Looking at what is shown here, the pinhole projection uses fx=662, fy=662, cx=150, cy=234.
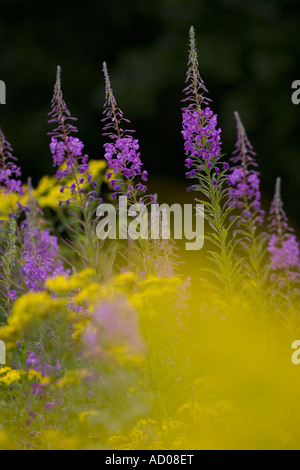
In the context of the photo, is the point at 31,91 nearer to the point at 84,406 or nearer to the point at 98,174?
the point at 98,174

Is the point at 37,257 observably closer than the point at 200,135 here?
No

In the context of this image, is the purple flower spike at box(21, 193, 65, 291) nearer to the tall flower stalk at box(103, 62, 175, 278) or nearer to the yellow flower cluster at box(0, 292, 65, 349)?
the yellow flower cluster at box(0, 292, 65, 349)

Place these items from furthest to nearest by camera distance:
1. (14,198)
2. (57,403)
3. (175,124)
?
(175,124) < (14,198) < (57,403)

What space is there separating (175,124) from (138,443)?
23.4 feet

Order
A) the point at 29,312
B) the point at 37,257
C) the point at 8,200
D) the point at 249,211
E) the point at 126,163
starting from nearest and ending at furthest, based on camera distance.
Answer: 1. the point at 29,312
2. the point at 126,163
3. the point at 37,257
4. the point at 249,211
5. the point at 8,200

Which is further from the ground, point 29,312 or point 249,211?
point 249,211

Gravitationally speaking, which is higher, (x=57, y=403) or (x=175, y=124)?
(x=175, y=124)

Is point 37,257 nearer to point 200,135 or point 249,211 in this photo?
point 200,135

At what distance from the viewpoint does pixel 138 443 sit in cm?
357

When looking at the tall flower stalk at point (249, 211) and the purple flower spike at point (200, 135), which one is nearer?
the purple flower spike at point (200, 135)

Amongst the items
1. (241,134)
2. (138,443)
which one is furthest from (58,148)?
(138,443)

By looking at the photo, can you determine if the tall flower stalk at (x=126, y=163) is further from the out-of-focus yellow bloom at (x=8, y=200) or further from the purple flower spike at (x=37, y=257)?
the out-of-focus yellow bloom at (x=8, y=200)

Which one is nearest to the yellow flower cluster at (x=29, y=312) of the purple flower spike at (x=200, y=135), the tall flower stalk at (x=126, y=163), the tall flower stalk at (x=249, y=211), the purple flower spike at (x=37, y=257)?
the purple flower spike at (x=37, y=257)

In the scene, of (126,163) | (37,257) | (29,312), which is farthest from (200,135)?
(29,312)
